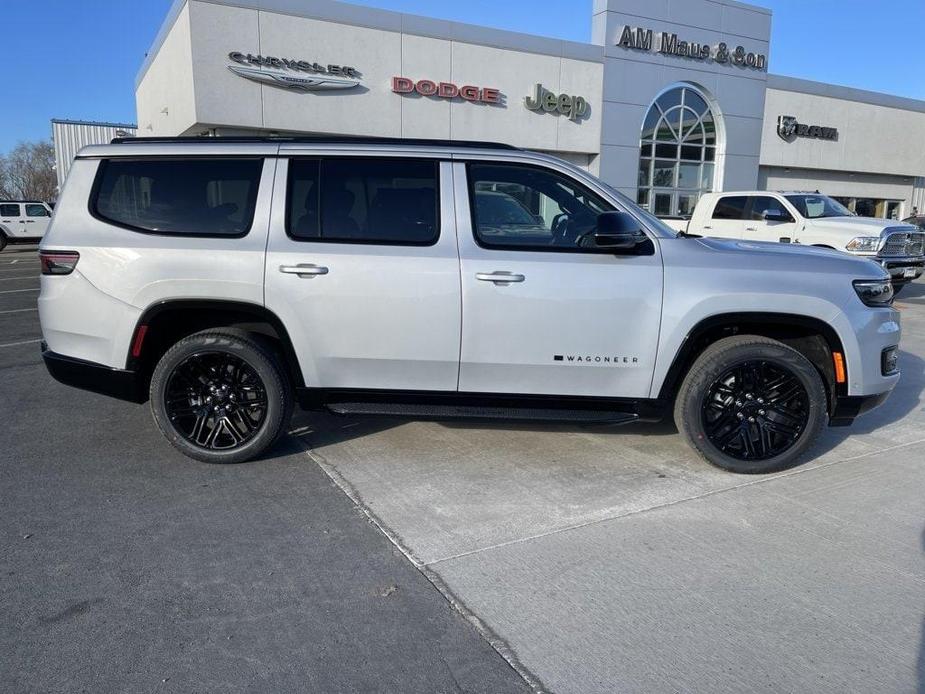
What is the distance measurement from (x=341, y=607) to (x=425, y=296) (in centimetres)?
190

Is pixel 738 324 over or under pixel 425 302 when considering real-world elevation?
under

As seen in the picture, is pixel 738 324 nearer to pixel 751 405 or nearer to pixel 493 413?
pixel 751 405

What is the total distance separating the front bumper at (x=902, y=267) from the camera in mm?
11938

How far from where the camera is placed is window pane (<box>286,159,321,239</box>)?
167 inches

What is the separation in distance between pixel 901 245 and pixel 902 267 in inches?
17.2

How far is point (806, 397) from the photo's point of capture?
4.27m

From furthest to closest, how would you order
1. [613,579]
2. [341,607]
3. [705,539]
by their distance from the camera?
[705,539]
[613,579]
[341,607]

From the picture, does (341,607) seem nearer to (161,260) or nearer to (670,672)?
(670,672)

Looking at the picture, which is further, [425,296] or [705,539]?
[425,296]

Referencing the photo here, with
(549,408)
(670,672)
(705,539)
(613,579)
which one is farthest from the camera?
(549,408)

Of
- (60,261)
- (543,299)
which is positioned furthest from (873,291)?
(60,261)

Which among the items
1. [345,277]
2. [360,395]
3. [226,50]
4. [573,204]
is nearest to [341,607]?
[360,395]

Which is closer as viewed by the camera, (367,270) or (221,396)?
(367,270)

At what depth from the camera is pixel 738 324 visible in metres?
4.29
